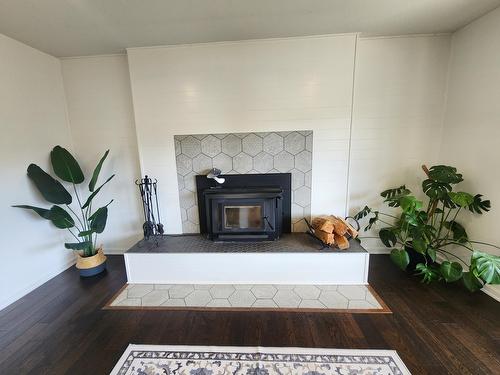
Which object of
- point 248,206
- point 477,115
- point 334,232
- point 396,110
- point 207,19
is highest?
point 207,19

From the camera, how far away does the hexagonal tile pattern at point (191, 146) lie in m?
2.41

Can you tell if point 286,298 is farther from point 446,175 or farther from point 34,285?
point 34,285

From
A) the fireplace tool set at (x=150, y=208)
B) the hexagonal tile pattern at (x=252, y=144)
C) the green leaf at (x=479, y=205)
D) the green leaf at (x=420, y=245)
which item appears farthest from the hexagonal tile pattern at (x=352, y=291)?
the fireplace tool set at (x=150, y=208)

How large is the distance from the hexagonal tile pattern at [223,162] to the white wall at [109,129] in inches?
38.2

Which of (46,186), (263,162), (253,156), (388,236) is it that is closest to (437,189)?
(388,236)

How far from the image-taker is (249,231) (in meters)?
2.31

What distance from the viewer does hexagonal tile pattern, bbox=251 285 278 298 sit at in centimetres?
195

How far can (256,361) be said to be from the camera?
1.35m

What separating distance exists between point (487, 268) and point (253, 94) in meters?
2.35

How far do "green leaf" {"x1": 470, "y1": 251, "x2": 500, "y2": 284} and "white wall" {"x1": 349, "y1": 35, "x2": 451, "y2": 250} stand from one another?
1016 mm

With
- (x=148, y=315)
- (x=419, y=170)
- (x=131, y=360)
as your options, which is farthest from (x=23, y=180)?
(x=419, y=170)

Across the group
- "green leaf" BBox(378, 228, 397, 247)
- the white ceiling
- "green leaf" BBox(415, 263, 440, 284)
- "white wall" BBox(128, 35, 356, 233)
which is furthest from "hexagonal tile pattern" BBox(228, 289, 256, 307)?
the white ceiling

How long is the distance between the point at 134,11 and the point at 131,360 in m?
2.45

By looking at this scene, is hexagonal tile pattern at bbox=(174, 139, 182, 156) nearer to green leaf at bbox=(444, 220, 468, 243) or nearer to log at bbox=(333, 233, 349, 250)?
log at bbox=(333, 233, 349, 250)
